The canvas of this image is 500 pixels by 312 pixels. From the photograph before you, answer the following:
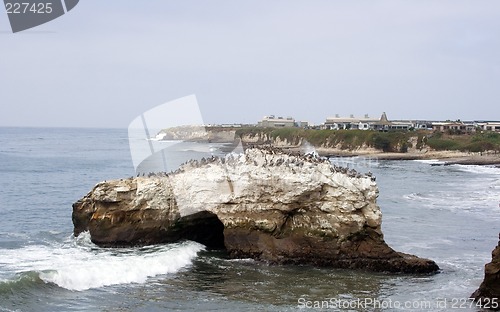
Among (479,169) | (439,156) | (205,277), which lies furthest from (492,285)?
(439,156)

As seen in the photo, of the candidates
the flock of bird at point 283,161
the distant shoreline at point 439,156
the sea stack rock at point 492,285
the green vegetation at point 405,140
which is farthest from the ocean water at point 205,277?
the green vegetation at point 405,140

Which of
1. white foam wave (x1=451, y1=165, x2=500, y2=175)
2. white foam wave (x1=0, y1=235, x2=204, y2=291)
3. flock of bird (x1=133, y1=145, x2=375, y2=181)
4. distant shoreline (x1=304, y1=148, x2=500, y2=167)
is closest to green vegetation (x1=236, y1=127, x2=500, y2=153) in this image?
distant shoreline (x1=304, y1=148, x2=500, y2=167)

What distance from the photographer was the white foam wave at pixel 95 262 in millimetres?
18062

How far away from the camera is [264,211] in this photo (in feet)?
69.2

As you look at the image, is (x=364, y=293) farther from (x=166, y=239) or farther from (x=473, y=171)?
(x=473, y=171)

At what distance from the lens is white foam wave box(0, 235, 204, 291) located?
59.3 ft

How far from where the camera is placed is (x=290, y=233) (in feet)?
69.0

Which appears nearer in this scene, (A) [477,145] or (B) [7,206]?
(B) [7,206]

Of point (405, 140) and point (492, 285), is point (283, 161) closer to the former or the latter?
point (492, 285)

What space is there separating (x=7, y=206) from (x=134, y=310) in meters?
22.3

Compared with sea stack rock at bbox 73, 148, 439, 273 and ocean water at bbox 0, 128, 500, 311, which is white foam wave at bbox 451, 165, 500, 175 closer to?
ocean water at bbox 0, 128, 500, 311

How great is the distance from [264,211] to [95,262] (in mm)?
5816

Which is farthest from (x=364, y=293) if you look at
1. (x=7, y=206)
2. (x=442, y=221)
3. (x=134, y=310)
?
(x=7, y=206)

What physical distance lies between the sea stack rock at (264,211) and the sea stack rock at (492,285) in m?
3.96
